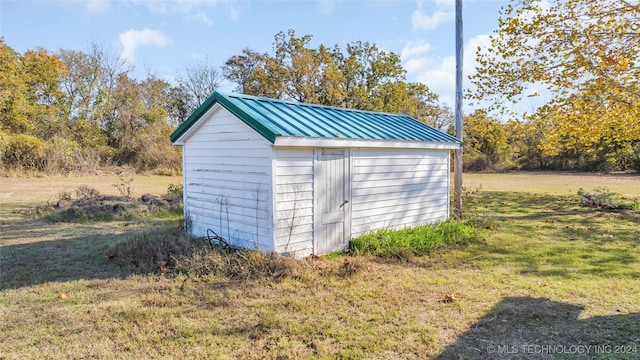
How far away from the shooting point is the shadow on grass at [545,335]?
361 cm

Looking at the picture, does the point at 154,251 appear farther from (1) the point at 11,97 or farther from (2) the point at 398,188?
(1) the point at 11,97

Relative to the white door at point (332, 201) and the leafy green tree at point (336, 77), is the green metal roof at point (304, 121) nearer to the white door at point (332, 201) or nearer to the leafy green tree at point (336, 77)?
the white door at point (332, 201)

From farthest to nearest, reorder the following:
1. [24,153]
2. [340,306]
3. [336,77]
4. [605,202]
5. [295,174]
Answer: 1. [24,153]
2. [336,77]
3. [605,202]
4. [295,174]
5. [340,306]

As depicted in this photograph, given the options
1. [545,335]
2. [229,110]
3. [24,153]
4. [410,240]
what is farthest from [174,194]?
[24,153]

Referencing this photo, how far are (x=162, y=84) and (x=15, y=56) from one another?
412 inches

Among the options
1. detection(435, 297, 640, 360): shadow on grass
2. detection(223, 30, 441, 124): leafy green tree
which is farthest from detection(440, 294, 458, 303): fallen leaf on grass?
detection(223, 30, 441, 124): leafy green tree

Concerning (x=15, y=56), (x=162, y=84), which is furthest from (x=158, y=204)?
(x=162, y=84)

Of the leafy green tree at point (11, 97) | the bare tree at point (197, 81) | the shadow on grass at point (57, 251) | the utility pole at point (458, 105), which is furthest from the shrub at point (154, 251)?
the bare tree at point (197, 81)

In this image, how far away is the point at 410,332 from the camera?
4016mm

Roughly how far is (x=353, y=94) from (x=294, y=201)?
1757 centimetres

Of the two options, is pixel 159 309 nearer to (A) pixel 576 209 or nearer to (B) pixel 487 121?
(B) pixel 487 121

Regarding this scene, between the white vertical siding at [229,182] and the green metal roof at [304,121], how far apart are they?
0.26 metres

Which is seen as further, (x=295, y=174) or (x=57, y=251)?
(x=57, y=251)

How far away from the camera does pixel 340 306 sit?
15.4ft
